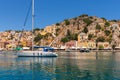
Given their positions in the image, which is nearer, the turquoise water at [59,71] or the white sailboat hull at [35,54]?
the turquoise water at [59,71]

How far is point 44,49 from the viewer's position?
3605 inches

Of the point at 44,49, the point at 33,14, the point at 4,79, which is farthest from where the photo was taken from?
the point at 44,49

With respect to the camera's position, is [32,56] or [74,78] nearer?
[74,78]

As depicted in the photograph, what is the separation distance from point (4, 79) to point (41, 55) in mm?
49959

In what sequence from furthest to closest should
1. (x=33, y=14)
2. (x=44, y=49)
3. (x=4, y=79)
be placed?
(x=44, y=49) → (x=33, y=14) → (x=4, y=79)

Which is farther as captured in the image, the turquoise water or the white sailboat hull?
the white sailboat hull

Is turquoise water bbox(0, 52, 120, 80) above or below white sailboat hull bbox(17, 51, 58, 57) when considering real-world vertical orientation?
below

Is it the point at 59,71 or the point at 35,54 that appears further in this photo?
the point at 35,54

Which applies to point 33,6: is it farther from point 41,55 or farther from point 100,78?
point 100,78

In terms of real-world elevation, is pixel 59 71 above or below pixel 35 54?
below

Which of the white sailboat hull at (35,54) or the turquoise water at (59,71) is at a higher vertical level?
the white sailboat hull at (35,54)

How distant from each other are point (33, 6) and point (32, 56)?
15490 millimetres

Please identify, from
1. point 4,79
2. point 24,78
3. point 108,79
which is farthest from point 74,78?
point 4,79

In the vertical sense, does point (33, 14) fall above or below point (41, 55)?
above
